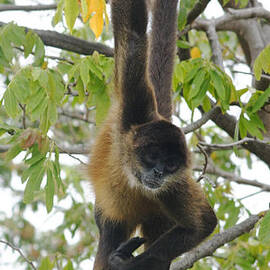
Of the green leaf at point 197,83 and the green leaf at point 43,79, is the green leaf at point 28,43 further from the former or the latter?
the green leaf at point 197,83

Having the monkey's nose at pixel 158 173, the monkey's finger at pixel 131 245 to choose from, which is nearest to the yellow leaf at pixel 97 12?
the monkey's nose at pixel 158 173

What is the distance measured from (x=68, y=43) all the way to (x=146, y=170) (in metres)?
2.02

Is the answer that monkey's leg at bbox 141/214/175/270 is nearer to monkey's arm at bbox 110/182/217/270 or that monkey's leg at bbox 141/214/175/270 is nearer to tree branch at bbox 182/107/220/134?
monkey's arm at bbox 110/182/217/270

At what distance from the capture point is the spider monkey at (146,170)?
13.8 feet

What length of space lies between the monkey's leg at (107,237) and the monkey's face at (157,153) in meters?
0.67

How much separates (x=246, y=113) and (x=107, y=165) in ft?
4.56

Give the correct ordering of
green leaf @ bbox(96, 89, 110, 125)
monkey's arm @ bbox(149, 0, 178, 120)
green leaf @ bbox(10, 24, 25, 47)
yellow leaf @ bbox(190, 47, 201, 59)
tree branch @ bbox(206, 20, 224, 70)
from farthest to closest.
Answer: yellow leaf @ bbox(190, 47, 201, 59) → tree branch @ bbox(206, 20, 224, 70) → monkey's arm @ bbox(149, 0, 178, 120) → green leaf @ bbox(96, 89, 110, 125) → green leaf @ bbox(10, 24, 25, 47)

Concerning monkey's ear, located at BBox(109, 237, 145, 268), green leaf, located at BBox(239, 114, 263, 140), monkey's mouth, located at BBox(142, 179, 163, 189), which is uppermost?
green leaf, located at BBox(239, 114, 263, 140)

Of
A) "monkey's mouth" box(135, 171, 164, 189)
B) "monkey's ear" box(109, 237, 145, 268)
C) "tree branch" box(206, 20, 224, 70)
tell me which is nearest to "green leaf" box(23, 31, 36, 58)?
"monkey's mouth" box(135, 171, 164, 189)

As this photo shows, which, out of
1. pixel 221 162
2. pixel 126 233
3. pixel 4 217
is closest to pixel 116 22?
pixel 126 233

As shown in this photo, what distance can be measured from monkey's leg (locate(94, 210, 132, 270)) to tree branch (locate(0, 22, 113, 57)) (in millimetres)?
1960

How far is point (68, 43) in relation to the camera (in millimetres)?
5906

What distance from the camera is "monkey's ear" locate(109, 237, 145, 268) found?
193 inches

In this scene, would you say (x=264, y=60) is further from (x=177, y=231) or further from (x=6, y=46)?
(x=6, y=46)
